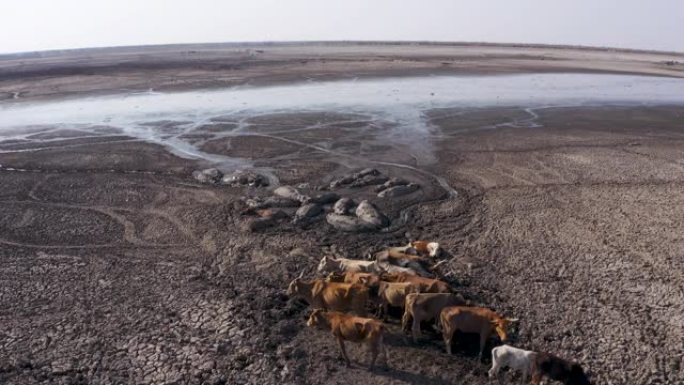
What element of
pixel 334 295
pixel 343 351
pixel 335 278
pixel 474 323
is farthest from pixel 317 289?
pixel 474 323

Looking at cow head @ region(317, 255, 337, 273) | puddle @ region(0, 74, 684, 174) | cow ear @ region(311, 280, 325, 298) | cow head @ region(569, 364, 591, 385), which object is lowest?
cow head @ region(569, 364, 591, 385)

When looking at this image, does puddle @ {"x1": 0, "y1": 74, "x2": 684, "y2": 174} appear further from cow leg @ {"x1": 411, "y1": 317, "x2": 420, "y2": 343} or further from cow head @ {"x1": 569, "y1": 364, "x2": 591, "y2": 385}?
cow head @ {"x1": 569, "y1": 364, "x2": 591, "y2": 385}

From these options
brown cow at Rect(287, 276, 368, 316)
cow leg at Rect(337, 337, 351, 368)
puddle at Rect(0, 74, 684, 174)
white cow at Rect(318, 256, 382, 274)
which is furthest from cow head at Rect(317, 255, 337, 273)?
puddle at Rect(0, 74, 684, 174)

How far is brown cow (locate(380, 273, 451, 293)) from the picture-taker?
1189 cm

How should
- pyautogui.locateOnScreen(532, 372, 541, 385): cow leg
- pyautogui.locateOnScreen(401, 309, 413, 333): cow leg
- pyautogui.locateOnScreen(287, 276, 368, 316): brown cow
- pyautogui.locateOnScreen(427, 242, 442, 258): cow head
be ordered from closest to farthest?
1. pyautogui.locateOnScreen(532, 372, 541, 385): cow leg
2. pyautogui.locateOnScreen(401, 309, 413, 333): cow leg
3. pyautogui.locateOnScreen(287, 276, 368, 316): brown cow
4. pyautogui.locateOnScreen(427, 242, 442, 258): cow head

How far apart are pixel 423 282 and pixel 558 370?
347 cm

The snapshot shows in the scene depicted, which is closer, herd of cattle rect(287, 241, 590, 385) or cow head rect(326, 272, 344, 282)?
herd of cattle rect(287, 241, 590, 385)

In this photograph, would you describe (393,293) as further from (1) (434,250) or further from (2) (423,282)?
(1) (434,250)

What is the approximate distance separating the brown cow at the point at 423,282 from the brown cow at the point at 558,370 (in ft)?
9.08

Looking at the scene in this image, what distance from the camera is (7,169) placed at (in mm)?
24719

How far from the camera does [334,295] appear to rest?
11.8m

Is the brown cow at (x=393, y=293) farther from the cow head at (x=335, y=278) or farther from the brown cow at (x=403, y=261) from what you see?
the brown cow at (x=403, y=261)

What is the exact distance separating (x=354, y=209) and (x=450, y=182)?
4995mm

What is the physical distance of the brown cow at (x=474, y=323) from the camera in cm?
1045
